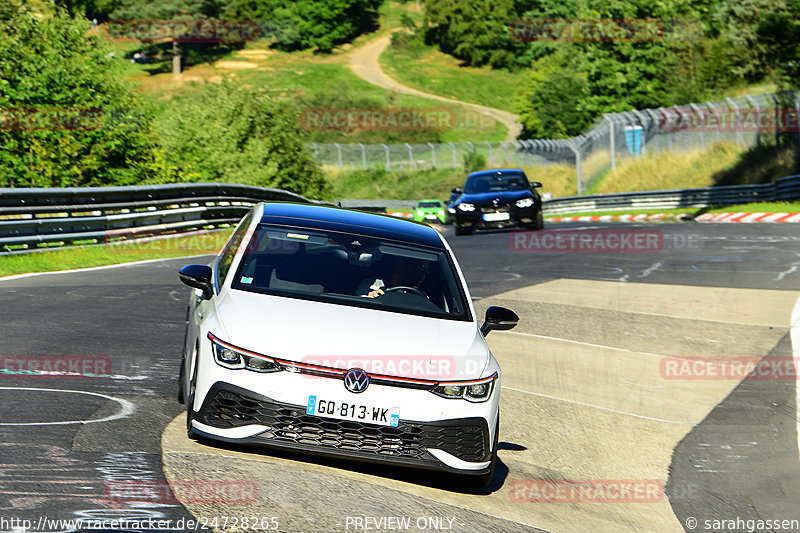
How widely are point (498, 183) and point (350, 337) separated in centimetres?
2022

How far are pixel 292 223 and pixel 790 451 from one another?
4130 millimetres

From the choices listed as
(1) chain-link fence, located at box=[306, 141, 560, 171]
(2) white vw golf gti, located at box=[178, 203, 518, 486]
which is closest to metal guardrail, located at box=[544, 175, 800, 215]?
(1) chain-link fence, located at box=[306, 141, 560, 171]

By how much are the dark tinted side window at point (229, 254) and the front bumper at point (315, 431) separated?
4.23 feet

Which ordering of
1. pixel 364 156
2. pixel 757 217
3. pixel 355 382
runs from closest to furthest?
pixel 355 382
pixel 757 217
pixel 364 156

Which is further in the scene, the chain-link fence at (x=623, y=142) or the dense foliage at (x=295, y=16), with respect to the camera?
the dense foliage at (x=295, y=16)

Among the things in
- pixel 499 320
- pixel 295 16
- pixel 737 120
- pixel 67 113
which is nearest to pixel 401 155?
pixel 737 120

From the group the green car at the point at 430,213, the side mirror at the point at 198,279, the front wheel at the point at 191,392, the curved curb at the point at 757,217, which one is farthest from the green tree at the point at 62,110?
→ the front wheel at the point at 191,392

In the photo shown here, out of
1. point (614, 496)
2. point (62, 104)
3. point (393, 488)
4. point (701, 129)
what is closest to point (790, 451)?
point (614, 496)

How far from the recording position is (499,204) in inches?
979

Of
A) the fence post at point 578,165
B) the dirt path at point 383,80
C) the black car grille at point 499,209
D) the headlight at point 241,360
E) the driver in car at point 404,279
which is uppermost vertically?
the driver in car at point 404,279

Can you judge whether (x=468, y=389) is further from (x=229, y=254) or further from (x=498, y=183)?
(x=498, y=183)

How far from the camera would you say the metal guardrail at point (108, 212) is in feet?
56.1

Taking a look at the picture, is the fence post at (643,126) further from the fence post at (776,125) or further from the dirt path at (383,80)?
the dirt path at (383,80)

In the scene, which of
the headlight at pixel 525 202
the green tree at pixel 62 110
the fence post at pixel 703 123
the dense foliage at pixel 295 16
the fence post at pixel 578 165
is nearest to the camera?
the green tree at pixel 62 110
